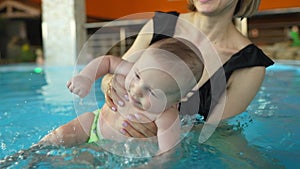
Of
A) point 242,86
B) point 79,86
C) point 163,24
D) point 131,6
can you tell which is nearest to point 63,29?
point 131,6

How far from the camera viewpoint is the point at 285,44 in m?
7.82

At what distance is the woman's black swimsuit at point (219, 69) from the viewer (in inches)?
63.6

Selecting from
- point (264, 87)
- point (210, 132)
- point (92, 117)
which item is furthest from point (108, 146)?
point (264, 87)

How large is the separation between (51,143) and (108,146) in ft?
0.68

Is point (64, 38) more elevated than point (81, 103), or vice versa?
point (81, 103)

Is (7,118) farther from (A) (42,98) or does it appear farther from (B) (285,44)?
(B) (285,44)

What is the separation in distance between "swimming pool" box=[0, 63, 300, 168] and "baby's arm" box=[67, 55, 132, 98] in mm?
231

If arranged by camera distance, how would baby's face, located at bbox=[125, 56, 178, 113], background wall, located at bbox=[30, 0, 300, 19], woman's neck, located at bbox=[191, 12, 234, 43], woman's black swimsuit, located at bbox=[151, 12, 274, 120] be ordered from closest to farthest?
baby's face, located at bbox=[125, 56, 178, 113], woman's black swimsuit, located at bbox=[151, 12, 274, 120], woman's neck, located at bbox=[191, 12, 234, 43], background wall, located at bbox=[30, 0, 300, 19]

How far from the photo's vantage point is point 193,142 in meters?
1.55

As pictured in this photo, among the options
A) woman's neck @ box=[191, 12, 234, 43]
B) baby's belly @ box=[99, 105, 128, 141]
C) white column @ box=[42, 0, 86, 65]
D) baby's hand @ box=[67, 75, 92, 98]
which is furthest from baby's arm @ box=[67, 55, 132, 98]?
white column @ box=[42, 0, 86, 65]

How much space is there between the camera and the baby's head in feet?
3.87

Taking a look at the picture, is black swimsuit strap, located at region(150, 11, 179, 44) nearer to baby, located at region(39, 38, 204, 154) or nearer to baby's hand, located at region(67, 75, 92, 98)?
baby, located at region(39, 38, 204, 154)

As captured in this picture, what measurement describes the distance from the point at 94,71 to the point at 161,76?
278 mm

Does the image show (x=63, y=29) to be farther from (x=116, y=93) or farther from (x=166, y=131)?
(x=166, y=131)
